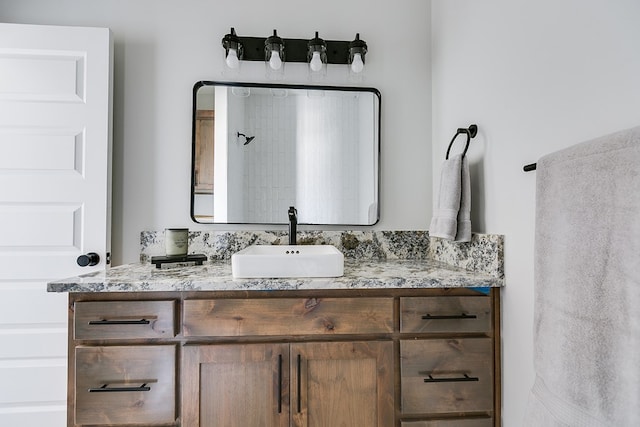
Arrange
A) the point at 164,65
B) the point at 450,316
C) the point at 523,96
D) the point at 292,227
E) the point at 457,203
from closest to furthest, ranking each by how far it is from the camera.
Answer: the point at 523,96 → the point at 450,316 → the point at 457,203 → the point at 292,227 → the point at 164,65

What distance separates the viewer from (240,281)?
4.00ft

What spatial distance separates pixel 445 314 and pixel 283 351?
60cm

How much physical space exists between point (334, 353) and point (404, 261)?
72cm

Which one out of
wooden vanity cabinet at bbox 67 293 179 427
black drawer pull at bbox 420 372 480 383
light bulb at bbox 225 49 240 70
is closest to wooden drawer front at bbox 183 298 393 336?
wooden vanity cabinet at bbox 67 293 179 427

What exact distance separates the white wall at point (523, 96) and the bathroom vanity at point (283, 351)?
133 mm

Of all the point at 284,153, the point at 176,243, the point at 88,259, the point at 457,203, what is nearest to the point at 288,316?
the point at 176,243

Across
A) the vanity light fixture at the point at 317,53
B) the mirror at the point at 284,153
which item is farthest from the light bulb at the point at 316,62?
the mirror at the point at 284,153

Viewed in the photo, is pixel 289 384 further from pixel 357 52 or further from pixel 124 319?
pixel 357 52

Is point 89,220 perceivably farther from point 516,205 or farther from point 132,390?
point 516,205

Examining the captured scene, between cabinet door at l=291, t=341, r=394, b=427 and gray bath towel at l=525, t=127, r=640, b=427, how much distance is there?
0.48 metres

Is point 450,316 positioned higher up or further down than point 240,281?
further down

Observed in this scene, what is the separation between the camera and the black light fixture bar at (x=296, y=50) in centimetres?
182

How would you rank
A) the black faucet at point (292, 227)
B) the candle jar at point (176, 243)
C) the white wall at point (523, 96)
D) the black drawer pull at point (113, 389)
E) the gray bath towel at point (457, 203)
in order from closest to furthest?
1. the white wall at point (523, 96)
2. the black drawer pull at point (113, 389)
3. the gray bath towel at point (457, 203)
4. the candle jar at point (176, 243)
5. the black faucet at point (292, 227)

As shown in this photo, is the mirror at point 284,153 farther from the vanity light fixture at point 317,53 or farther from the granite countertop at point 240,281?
the granite countertop at point 240,281
